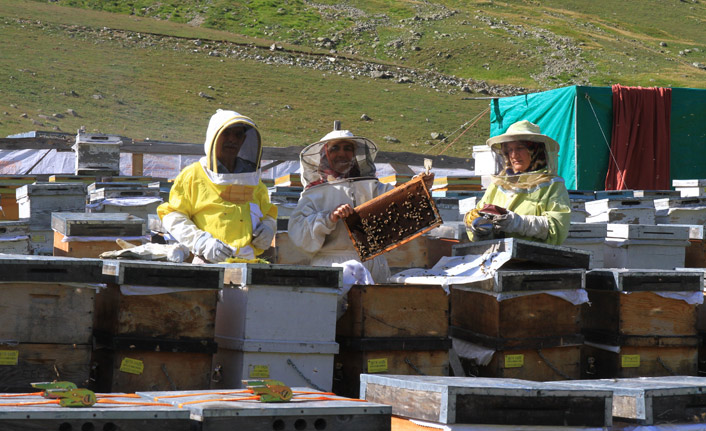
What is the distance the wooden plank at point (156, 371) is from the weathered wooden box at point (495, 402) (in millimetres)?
1050

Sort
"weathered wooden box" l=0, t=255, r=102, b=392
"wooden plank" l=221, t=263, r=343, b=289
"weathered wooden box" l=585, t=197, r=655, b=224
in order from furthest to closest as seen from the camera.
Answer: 1. "weathered wooden box" l=585, t=197, r=655, b=224
2. "wooden plank" l=221, t=263, r=343, b=289
3. "weathered wooden box" l=0, t=255, r=102, b=392

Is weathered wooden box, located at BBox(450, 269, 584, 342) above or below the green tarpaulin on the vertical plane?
below

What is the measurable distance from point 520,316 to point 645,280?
0.88m

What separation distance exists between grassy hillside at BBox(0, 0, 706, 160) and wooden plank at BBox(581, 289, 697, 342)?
26.9 meters

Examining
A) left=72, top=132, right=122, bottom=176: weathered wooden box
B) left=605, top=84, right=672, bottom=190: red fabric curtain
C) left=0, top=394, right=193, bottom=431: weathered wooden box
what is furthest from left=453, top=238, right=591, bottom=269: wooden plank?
left=605, top=84, right=672, bottom=190: red fabric curtain

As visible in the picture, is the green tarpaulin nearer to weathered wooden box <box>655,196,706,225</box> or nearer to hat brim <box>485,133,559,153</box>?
weathered wooden box <box>655,196,706,225</box>

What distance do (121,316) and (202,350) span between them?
43cm

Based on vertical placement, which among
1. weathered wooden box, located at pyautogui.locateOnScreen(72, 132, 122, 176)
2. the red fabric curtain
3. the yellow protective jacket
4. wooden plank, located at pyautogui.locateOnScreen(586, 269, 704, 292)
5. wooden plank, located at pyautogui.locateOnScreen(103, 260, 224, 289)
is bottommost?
wooden plank, located at pyautogui.locateOnScreen(103, 260, 224, 289)

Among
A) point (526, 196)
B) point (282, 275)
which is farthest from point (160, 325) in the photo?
point (526, 196)

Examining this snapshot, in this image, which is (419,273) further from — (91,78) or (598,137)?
(91,78)

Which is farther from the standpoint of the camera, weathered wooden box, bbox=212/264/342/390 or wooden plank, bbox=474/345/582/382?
wooden plank, bbox=474/345/582/382

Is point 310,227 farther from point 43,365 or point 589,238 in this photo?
point 589,238

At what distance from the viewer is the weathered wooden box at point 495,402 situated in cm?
347

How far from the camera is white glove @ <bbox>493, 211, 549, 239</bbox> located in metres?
5.36
